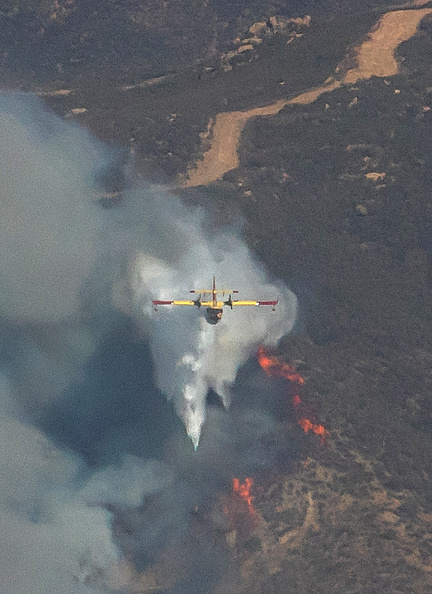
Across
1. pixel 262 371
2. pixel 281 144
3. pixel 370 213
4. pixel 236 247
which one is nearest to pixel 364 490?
pixel 262 371

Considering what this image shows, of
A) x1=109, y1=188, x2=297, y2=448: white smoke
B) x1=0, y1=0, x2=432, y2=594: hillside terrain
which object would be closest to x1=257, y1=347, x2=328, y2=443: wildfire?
x1=0, y1=0, x2=432, y2=594: hillside terrain

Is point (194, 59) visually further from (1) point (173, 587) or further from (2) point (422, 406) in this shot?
(1) point (173, 587)

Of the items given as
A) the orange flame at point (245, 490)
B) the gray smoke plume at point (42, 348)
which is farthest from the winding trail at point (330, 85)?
the orange flame at point (245, 490)

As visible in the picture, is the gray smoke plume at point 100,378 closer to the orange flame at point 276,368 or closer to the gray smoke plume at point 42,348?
the gray smoke plume at point 42,348

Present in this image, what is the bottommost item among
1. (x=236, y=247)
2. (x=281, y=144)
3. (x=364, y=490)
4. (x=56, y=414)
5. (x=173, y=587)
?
(x=173, y=587)

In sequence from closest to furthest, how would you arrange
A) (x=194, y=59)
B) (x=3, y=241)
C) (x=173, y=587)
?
(x=173, y=587)
(x=3, y=241)
(x=194, y=59)

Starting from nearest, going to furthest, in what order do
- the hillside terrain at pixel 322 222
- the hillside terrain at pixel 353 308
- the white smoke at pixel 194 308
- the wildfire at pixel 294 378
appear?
the hillside terrain at pixel 353 308 < the hillside terrain at pixel 322 222 < the wildfire at pixel 294 378 < the white smoke at pixel 194 308
